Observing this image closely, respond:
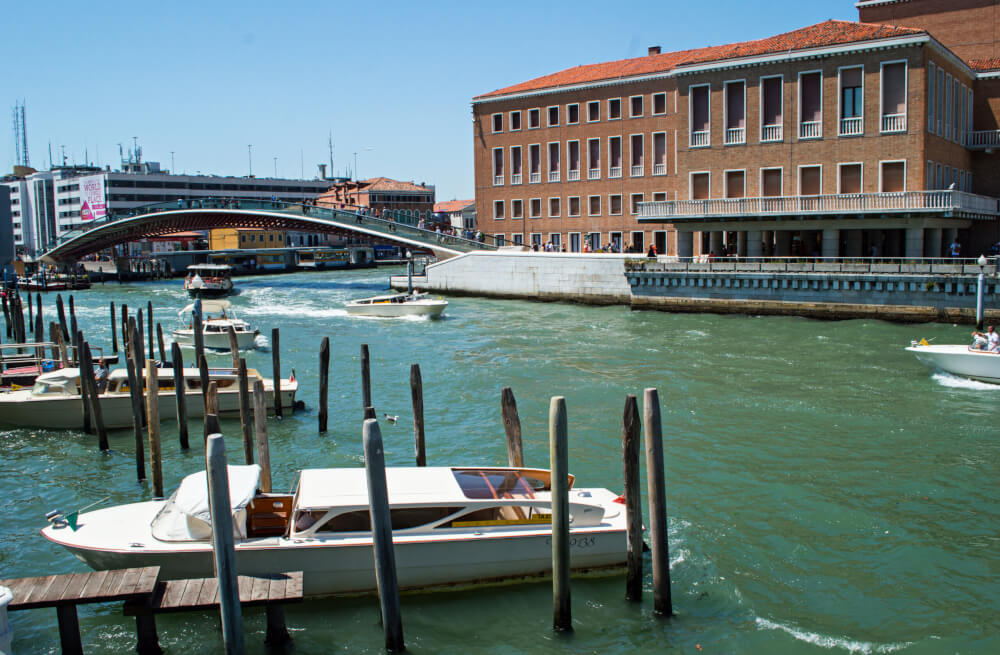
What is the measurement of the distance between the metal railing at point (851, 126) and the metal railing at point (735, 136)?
4.23 m

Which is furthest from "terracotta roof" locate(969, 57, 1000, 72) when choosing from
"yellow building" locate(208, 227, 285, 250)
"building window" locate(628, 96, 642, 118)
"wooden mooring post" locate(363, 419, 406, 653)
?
"yellow building" locate(208, 227, 285, 250)

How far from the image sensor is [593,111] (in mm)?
49812

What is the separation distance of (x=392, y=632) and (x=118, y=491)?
7.13 metres

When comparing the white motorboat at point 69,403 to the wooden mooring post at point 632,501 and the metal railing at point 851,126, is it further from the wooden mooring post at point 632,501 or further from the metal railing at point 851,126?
the metal railing at point 851,126

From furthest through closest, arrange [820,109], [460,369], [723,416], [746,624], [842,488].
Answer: [820,109]
[460,369]
[723,416]
[842,488]
[746,624]

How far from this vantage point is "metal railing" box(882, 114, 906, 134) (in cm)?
3616

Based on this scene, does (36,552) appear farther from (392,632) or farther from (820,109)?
(820,109)

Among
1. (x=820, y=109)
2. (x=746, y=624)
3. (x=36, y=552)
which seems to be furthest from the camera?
(x=820, y=109)

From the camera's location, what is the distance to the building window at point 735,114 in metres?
40.0

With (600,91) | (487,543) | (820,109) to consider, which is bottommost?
(487,543)

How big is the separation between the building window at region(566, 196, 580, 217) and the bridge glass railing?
4790mm

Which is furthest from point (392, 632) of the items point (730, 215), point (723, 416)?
point (730, 215)

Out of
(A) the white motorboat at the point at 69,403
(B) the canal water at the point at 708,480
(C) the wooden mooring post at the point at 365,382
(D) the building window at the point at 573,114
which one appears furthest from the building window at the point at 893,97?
(A) the white motorboat at the point at 69,403

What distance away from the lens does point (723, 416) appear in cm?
1772
